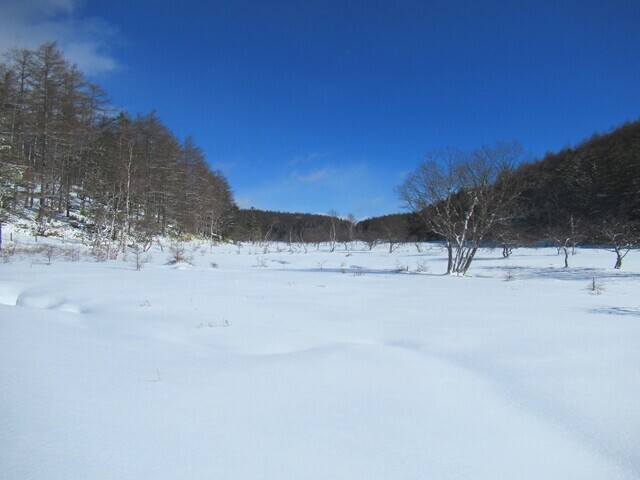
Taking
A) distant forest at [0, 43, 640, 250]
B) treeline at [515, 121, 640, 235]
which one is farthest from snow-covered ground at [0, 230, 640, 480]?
treeline at [515, 121, 640, 235]

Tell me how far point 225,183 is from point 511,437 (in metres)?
53.1

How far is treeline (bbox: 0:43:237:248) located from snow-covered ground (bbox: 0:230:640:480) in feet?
56.2

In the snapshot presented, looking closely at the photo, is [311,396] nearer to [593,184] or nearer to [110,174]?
[110,174]

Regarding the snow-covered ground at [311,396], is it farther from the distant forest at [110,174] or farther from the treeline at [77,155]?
the treeline at [77,155]

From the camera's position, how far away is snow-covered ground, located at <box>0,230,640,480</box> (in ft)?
6.34

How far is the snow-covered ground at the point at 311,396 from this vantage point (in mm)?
1932

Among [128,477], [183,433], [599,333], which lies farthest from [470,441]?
[599,333]

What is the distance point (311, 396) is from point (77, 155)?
30.7m

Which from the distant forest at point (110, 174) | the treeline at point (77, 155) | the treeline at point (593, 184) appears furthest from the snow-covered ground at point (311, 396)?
the treeline at point (593, 184)

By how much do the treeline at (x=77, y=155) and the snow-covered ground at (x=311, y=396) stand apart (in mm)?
17115

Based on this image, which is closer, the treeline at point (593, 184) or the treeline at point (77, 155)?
the treeline at point (77, 155)

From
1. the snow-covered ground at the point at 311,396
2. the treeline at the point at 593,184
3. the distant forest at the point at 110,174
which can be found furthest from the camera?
the treeline at the point at 593,184

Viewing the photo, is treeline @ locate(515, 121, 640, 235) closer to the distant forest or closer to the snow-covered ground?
the distant forest

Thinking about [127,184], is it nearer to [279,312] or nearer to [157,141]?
[157,141]
